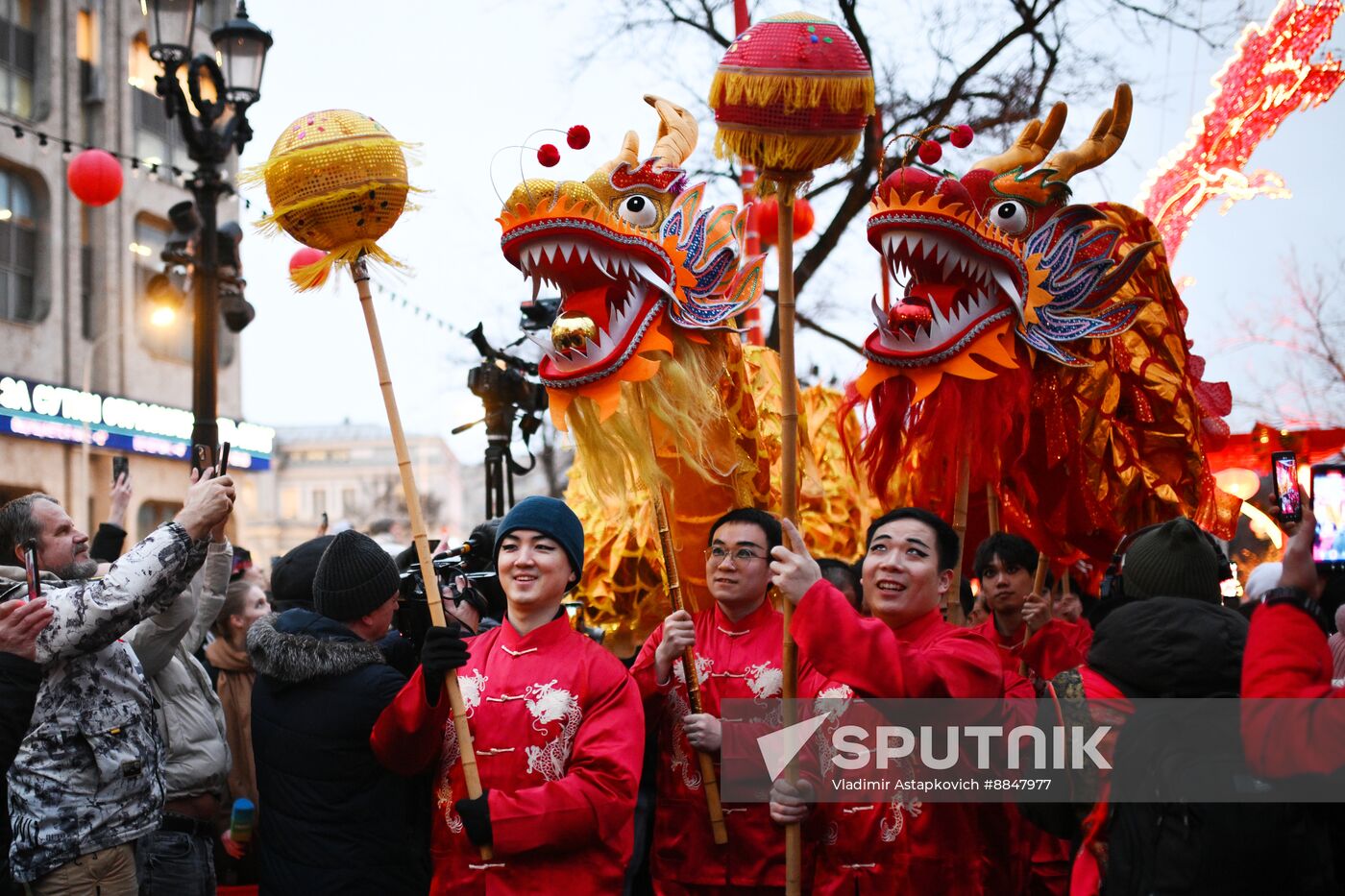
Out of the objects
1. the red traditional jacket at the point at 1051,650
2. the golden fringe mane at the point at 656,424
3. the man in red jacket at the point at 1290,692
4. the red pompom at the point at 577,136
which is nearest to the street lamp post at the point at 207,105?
the golden fringe mane at the point at 656,424

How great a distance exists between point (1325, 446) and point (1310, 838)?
6.60m

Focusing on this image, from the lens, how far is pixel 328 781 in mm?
3244

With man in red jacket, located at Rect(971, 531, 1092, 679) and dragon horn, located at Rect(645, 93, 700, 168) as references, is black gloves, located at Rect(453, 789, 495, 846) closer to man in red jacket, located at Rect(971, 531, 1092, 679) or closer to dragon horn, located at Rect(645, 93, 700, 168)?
man in red jacket, located at Rect(971, 531, 1092, 679)

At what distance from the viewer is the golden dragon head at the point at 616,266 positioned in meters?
3.97

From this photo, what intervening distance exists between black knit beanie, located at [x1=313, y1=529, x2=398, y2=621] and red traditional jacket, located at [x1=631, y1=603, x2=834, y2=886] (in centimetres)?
73

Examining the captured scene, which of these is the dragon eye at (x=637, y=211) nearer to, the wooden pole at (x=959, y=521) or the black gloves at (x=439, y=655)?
the wooden pole at (x=959, y=521)

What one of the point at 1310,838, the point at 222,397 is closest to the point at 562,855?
the point at 1310,838

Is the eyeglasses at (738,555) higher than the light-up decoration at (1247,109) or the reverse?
the reverse

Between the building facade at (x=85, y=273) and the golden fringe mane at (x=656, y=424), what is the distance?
12.6 m

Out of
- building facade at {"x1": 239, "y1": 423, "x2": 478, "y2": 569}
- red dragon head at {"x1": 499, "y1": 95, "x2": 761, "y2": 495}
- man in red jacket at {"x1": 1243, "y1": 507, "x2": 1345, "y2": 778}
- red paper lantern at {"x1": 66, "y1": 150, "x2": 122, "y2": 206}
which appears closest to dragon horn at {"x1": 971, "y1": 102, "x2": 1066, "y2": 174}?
red dragon head at {"x1": 499, "y1": 95, "x2": 761, "y2": 495}

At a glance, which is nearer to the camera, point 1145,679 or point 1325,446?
point 1145,679

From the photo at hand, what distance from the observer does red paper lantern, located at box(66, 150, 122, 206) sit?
9.10m

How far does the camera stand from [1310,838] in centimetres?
244

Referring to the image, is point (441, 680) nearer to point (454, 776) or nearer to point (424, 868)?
point (454, 776)
